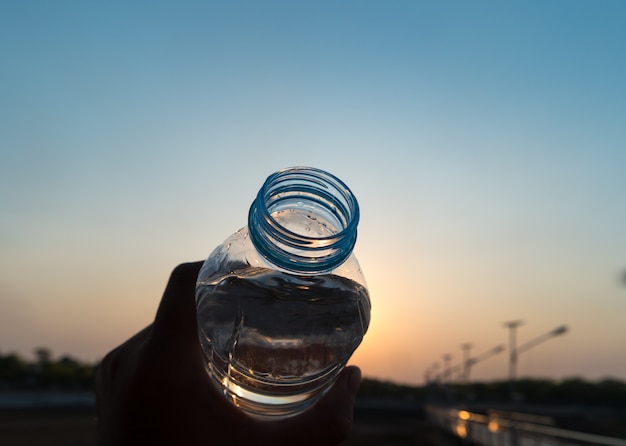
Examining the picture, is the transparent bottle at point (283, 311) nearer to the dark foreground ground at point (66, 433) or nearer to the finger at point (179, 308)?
the finger at point (179, 308)

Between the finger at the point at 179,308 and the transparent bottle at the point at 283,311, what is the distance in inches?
→ 3.3

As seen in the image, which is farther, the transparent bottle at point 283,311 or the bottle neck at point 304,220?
the transparent bottle at point 283,311

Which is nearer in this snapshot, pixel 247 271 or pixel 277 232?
pixel 277 232

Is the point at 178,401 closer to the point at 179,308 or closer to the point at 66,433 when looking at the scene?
the point at 179,308

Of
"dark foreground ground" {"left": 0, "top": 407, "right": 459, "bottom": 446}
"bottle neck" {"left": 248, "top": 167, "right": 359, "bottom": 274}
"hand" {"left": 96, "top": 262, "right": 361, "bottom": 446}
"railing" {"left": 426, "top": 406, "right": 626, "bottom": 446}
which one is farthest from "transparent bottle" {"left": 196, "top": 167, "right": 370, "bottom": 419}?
"dark foreground ground" {"left": 0, "top": 407, "right": 459, "bottom": 446}

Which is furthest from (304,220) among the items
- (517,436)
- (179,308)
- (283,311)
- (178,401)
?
(517,436)

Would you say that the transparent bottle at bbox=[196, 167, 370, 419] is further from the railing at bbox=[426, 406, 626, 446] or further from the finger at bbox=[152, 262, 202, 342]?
the railing at bbox=[426, 406, 626, 446]

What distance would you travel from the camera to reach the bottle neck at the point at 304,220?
195cm

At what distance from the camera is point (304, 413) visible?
2.22m

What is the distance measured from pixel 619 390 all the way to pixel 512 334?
11311 cm

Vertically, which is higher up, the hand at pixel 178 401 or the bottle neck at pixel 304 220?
the bottle neck at pixel 304 220

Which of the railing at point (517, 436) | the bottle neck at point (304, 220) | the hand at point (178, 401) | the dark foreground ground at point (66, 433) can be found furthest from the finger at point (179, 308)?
the dark foreground ground at point (66, 433)

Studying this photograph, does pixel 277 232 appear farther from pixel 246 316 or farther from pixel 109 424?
pixel 109 424

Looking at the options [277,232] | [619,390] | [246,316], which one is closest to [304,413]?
[246,316]
